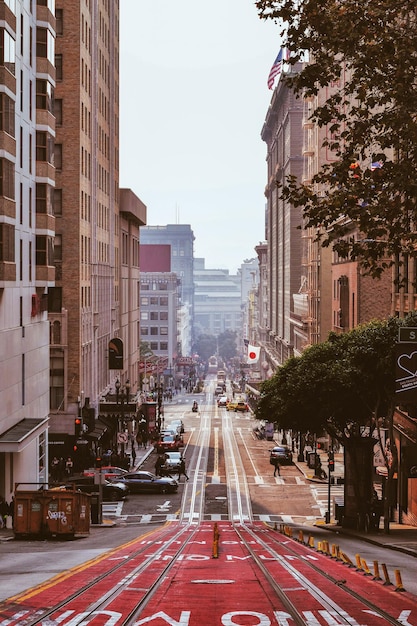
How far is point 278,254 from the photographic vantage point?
18412cm

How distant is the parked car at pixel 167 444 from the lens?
293ft

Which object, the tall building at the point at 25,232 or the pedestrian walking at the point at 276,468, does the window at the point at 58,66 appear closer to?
the tall building at the point at 25,232

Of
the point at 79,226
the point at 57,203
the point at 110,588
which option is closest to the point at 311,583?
the point at 110,588

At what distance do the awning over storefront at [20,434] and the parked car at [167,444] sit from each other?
35337 mm

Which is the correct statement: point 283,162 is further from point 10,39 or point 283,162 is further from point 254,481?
point 10,39

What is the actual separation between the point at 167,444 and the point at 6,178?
46966 millimetres

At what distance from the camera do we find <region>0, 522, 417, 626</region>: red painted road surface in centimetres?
1927

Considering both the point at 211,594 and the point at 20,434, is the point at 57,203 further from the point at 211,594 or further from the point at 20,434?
the point at 211,594

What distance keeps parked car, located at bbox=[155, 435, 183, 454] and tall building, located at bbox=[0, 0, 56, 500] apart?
29.3 m

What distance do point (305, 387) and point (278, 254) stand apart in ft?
449

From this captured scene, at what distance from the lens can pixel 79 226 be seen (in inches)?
2985

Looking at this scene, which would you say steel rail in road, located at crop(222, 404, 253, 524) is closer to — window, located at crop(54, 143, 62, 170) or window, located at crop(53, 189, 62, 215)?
window, located at crop(53, 189, 62, 215)

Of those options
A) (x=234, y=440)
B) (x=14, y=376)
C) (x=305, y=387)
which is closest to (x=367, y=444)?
(x=305, y=387)

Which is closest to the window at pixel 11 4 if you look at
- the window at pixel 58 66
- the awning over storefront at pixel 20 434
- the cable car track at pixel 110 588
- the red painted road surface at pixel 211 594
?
the awning over storefront at pixel 20 434
